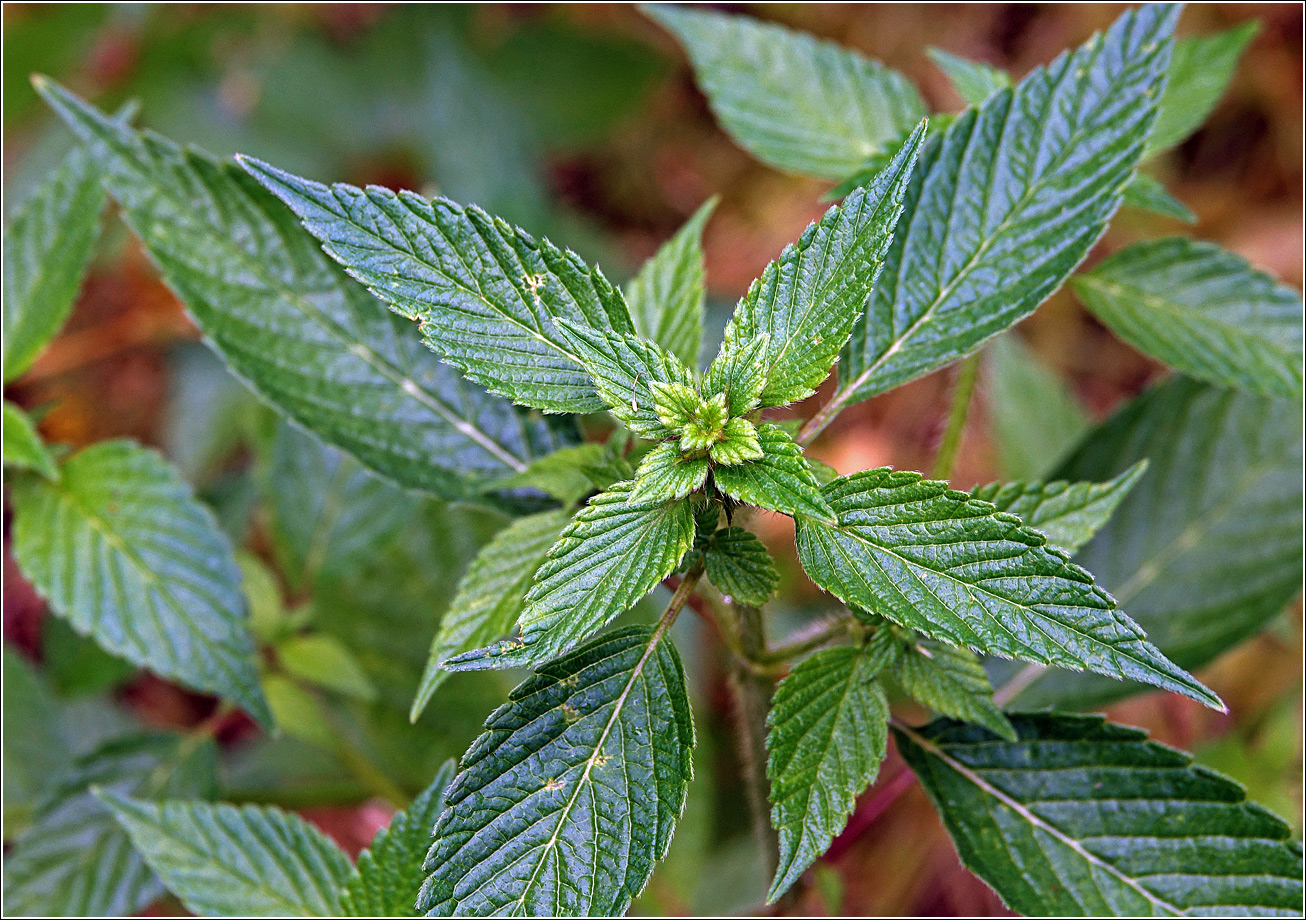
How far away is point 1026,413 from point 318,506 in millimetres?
1814

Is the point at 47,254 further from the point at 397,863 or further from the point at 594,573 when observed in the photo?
the point at 594,573

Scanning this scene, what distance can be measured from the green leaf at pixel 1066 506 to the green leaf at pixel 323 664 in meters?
1.28

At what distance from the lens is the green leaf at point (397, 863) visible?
4.46ft

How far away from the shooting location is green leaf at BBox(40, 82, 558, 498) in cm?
158

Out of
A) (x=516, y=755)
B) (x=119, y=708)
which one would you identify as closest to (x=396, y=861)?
(x=516, y=755)

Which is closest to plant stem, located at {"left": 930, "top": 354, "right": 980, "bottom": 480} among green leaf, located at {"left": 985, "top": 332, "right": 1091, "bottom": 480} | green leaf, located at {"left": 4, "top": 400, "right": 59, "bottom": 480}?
green leaf, located at {"left": 985, "top": 332, "right": 1091, "bottom": 480}

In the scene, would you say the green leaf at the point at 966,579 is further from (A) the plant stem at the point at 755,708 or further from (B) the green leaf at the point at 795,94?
(B) the green leaf at the point at 795,94

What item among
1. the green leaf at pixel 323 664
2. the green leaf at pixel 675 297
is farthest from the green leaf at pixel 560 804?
the green leaf at pixel 323 664

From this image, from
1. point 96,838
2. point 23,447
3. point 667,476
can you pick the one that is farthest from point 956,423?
point 96,838

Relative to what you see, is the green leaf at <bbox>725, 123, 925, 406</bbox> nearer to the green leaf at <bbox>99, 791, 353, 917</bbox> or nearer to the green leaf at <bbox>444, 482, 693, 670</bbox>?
the green leaf at <bbox>444, 482, 693, 670</bbox>

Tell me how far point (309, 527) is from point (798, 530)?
1385 millimetres

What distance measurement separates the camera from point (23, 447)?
1.72 m

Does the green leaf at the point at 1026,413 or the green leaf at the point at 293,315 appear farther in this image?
the green leaf at the point at 1026,413

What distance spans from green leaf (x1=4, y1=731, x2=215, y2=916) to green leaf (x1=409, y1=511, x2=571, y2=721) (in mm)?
966
